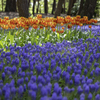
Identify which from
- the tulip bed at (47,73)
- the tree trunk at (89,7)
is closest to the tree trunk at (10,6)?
the tree trunk at (89,7)

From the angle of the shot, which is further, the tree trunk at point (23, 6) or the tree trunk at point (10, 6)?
the tree trunk at point (10, 6)

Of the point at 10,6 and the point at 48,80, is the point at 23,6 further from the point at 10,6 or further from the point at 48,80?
the point at 10,6

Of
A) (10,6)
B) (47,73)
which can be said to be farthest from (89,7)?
(47,73)

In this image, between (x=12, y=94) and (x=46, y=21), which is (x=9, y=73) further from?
(x=46, y=21)

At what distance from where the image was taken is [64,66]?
13.3ft

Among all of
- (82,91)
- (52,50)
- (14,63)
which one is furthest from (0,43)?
(82,91)

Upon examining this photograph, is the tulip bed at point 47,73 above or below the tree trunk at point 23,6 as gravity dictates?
below

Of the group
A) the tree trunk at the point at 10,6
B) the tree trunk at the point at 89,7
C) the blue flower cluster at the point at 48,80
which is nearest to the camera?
the blue flower cluster at the point at 48,80

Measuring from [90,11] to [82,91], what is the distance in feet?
50.4

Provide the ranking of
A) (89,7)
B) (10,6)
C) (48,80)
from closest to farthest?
(48,80) → (89,7) → (10,6)

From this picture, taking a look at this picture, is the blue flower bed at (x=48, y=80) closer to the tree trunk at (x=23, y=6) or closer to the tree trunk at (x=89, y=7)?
the tree trunk at (x=23, y=6)

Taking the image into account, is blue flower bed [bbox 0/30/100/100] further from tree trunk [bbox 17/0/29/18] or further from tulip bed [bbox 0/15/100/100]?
tree trunk [bbox 17/0/29/18]

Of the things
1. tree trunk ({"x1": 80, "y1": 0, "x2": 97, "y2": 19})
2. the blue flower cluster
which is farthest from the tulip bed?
tree trunk ({"x1": 80, "y1": 0, "x2": 97, "y2": 19})

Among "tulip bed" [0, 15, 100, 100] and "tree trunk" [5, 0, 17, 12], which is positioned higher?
"tree trunk" [5, 0, 17, 12]
